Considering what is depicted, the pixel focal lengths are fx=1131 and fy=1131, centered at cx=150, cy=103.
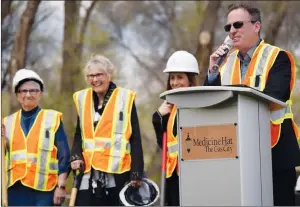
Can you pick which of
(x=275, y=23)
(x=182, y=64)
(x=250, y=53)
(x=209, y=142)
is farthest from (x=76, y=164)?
(x=275, y=23)

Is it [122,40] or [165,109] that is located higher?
[122,40]

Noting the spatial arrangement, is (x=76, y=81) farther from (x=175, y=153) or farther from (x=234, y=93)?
(x=234, y=93)

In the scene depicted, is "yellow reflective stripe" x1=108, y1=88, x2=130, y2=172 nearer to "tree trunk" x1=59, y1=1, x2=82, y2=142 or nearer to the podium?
the podium

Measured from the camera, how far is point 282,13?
19.5 m

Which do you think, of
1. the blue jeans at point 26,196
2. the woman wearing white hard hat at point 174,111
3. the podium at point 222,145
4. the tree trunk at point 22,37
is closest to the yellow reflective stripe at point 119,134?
the woman wearing white hard hat at point 174,111

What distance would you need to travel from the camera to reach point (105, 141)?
9.85m

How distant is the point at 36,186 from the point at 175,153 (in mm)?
1436

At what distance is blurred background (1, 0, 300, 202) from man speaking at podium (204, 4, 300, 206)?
6.22 metres

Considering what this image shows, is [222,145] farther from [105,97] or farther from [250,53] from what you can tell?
[105,97]

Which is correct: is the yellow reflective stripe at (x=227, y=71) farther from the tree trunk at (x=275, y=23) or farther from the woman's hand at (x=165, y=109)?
the tree trunk at (x=275, y=23)

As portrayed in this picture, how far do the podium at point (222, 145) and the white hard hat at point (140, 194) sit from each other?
247 centimetres

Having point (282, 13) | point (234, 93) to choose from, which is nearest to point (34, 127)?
point (234, 93)

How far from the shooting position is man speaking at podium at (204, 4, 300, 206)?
25.2 feet

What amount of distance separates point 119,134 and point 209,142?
287 cm
